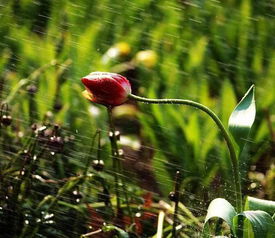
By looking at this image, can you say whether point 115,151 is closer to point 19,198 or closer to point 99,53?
point 19,198

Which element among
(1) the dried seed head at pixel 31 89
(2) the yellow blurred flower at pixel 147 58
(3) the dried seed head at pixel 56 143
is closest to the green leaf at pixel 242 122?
(3) the dried seed head at pixel 56 143

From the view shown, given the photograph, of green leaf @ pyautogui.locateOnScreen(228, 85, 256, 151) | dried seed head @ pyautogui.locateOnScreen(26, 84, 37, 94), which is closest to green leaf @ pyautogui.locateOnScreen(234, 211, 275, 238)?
green leaf @ pyautogui.locateOnScreen(228, 85, 256, 151)

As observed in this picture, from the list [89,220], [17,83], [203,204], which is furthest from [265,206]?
[17,83]

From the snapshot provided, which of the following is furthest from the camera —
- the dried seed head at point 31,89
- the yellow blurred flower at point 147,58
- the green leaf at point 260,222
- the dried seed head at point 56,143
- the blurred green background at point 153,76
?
the yellow blurred flower at point 147,58

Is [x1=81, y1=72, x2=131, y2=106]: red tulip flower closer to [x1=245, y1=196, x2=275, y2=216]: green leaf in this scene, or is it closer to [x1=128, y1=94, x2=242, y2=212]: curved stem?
[x1=128, y1=94, x2=242, y2=212]: curved stem

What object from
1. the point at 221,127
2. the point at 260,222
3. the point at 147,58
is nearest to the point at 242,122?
the point at 221,127

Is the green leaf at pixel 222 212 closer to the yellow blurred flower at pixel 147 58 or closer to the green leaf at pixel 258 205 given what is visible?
the green leaf at pixel 258 205
